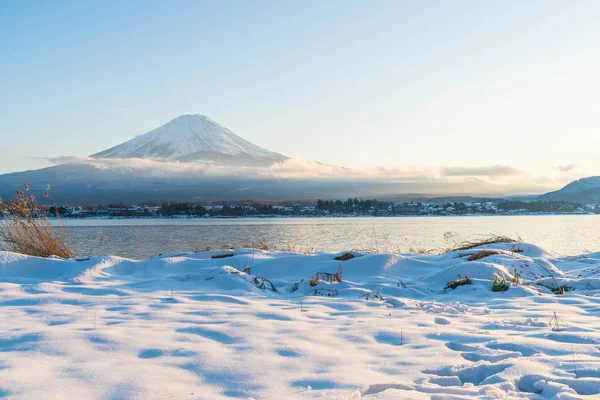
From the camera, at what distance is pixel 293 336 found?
2.73 meters

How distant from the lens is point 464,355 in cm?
239

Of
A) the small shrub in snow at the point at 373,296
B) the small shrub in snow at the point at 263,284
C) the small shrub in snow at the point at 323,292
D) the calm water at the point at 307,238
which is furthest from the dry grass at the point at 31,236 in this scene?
the calm water at the point at 307,238

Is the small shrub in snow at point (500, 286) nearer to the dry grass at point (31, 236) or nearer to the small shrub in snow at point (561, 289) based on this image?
the small shrub in snow at point (561, 289)

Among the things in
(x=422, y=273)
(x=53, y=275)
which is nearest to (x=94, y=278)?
(x=53, y=275)

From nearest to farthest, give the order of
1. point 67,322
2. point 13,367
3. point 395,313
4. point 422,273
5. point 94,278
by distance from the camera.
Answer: point 13,367, point 67,322, point 395,313, point 94,278, point 422,273

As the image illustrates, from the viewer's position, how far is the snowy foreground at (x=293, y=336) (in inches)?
75.6

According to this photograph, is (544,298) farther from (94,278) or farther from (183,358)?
(94,278)

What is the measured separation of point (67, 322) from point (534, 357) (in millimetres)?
2859

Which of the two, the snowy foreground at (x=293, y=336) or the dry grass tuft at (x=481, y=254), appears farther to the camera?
the dry grass tuft at (x=481, y=254)

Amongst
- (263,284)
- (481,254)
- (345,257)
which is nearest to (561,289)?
(481,254)

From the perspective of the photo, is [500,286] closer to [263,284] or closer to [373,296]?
[373,296]

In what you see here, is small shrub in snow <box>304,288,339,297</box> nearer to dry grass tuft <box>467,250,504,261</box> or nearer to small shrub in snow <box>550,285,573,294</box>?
small shrub in snow <box>550,285,573,294</box>

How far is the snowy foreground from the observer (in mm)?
1921

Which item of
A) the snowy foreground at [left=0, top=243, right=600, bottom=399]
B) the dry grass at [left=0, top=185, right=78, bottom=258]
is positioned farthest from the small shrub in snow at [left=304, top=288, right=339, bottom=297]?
the dry grass at [left=0, top=185, right=78, bottom=258]
